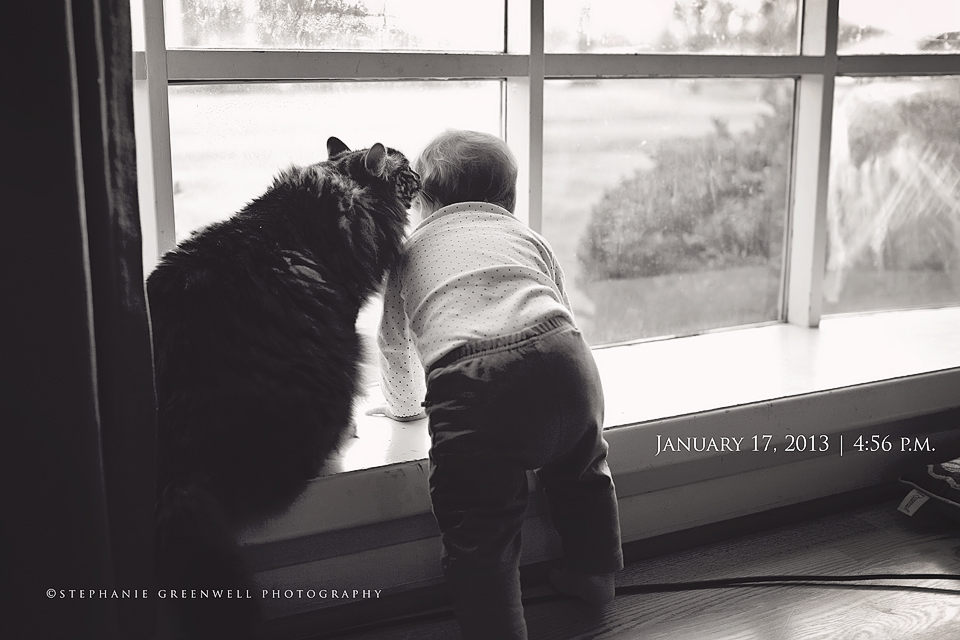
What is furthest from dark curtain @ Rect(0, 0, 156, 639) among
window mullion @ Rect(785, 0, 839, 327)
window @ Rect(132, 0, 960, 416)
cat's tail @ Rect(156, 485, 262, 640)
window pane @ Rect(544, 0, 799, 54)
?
window mullion @ Rect(785, 0, 839, 327)

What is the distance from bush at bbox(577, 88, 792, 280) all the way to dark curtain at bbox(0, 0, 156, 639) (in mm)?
1087

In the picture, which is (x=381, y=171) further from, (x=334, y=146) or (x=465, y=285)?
(x=465, y=285)

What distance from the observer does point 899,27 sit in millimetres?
1993

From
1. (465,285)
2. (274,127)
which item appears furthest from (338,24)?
(465,285)

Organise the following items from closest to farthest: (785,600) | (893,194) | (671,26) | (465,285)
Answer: (465,285), (785,600), (671,26), (893,194)

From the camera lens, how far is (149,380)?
40.6 inches

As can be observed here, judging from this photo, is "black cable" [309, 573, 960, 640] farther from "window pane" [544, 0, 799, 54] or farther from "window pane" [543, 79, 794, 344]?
"window pane" [544, 0, 799, 54]

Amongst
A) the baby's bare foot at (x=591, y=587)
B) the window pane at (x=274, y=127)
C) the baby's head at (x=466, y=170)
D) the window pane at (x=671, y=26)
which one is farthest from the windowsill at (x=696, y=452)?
the window pane at (x=671, y=26)

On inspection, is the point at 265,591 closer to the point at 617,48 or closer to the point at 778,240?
the point at 617,48

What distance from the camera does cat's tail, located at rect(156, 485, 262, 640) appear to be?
1032mm

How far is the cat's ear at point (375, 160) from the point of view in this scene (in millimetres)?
1275

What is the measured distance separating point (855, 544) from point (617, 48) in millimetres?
1133

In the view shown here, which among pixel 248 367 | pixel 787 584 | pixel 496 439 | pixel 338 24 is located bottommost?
pixel 787 584

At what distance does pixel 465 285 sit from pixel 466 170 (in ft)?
0.72
